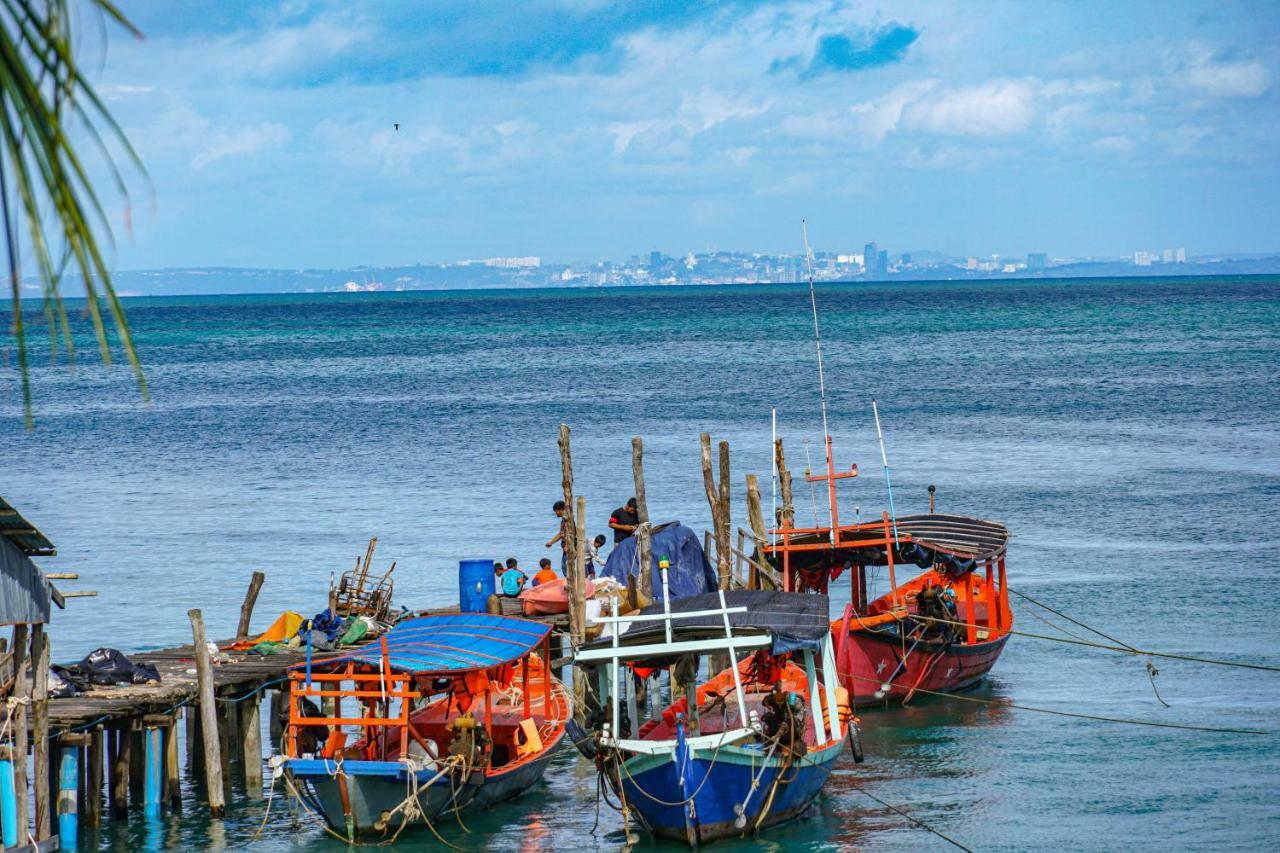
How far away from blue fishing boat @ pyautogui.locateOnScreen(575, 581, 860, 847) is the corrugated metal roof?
647 centimetres

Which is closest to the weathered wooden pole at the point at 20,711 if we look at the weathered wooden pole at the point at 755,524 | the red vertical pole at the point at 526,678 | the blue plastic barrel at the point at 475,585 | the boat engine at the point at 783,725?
the red vertical pole at the point at 526,678

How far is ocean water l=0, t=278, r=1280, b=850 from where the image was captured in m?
22.0

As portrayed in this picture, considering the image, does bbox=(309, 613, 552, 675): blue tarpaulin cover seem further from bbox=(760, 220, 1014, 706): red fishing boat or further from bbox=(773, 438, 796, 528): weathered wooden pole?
bbox=(773, 438, 796, 528): weathered wooden pole

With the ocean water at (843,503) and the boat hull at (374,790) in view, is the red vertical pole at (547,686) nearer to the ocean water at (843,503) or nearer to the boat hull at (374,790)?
the ocean water at (843,503)

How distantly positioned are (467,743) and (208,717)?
3329 millimetres

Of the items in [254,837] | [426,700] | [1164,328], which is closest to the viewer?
[254,837]

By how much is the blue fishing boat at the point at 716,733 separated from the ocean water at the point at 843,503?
74 centimetres

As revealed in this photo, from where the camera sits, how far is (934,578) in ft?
98.8

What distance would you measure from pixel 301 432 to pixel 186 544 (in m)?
27.1

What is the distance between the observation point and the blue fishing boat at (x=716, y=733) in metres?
19.1

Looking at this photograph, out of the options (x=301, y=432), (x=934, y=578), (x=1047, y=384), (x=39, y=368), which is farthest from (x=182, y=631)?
(x=39, y=368)

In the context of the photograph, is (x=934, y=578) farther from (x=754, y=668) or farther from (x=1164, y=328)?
(x=1164, y=328)

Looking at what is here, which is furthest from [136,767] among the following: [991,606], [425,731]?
[991,606]

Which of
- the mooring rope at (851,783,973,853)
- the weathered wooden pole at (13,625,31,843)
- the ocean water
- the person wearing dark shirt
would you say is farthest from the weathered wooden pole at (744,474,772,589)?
the weathered wooden pole at (13,625,31,843)
